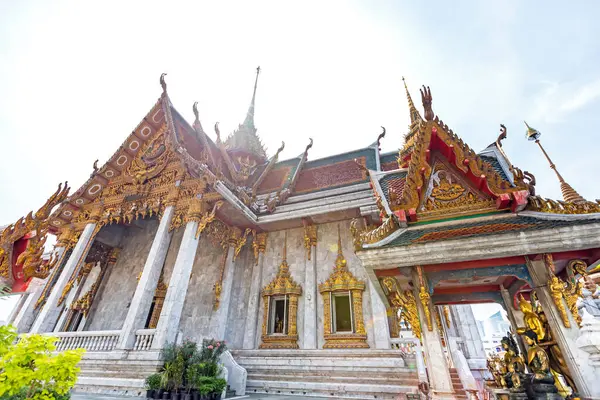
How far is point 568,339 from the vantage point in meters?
2.43

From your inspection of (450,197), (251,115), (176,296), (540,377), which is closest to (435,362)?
(540,377)

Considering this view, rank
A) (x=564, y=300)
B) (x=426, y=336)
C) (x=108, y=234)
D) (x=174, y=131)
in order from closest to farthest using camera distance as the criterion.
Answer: (x=564, y=300) → (x=426, y=336) → (x=174, y=131) → (x=108, y=234)

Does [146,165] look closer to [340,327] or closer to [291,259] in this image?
[291,259]

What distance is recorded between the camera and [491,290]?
3877 mm

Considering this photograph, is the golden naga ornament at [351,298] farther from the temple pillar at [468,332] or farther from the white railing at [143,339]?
the temple pillar at [468,332]

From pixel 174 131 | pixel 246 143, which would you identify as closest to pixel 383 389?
pixel 174 131

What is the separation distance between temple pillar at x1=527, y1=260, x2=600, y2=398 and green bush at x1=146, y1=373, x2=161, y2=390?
6.05 meters

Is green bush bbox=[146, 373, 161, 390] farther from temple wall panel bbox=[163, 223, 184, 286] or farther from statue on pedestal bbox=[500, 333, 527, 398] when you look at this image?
statue on pedestal bbox=[500, 333, 527, 398]

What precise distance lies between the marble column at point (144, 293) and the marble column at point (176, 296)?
0.62 m

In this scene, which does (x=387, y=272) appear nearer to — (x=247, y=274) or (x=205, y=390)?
(x=205, y=390)

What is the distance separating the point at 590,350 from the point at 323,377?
5505 millimetres

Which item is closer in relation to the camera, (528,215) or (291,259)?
(528,215)

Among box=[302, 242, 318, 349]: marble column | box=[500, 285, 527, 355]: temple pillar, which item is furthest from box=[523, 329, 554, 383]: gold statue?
box=[302, 242, 318, 349]: marble column

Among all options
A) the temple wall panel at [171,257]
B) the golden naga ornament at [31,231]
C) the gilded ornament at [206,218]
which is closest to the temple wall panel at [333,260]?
the gilded ornament at [206,218]
